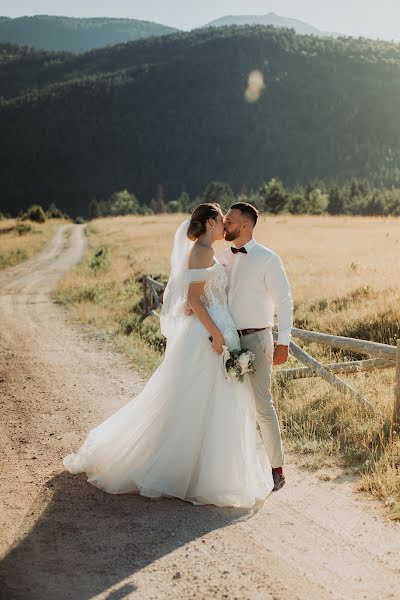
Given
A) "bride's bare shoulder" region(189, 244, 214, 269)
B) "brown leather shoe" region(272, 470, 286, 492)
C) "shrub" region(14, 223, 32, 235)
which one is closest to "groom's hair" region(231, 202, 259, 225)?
"bride's bare shoulder" region(189, 244, 214, 269)

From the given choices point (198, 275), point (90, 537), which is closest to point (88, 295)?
point (198, 275)

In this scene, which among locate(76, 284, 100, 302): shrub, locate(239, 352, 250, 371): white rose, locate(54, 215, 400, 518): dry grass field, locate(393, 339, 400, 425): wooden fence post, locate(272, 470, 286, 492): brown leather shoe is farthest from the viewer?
locate(76, 284, 100, 302): shrub

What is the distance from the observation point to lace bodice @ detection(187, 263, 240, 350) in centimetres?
527

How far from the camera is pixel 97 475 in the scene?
18.2 feet

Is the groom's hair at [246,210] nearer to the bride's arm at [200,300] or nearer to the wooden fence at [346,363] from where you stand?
the bride's arm at [200,300]

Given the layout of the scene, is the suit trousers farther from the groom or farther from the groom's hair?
the groom's hair

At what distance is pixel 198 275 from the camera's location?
5184 mm

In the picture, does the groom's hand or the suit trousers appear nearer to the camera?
the groom's hand

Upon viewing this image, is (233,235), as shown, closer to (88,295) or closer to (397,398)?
(397,398)

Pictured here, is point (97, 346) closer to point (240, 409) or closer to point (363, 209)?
point (240, 409)

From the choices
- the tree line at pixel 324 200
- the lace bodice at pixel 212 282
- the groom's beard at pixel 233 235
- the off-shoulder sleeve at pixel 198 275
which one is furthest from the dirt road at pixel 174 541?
the tree line at pixel 324 200

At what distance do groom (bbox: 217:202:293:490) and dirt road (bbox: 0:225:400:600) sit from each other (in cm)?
80

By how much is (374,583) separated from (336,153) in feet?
655

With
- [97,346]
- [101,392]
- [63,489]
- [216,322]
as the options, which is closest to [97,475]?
[63,489]
